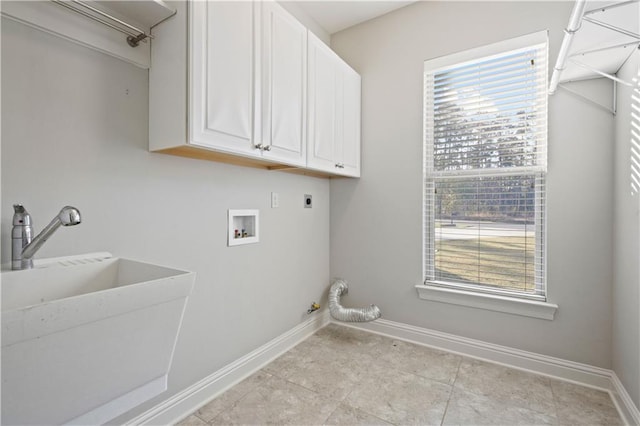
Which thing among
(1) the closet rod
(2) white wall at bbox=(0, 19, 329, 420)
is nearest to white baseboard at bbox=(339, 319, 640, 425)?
(2) white wall at bbox=(0, 19, 329, 420)

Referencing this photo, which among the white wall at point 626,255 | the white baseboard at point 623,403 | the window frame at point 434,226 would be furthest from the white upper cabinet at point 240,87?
the white baseboard at point 623,403

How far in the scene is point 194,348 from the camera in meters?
1.65

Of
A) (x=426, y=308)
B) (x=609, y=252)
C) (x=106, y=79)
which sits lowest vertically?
(x=426, y=308)

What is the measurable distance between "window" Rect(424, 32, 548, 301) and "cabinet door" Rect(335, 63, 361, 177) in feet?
1.92

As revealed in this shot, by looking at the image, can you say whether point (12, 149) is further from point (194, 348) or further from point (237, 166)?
point (194, 348)

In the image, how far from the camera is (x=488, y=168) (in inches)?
86.5

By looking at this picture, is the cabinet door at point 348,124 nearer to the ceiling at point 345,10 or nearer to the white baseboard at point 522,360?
the ceiling at point 345,10

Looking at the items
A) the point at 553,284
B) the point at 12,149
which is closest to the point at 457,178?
the point at 553,284

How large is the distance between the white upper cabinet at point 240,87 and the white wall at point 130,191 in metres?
0.13

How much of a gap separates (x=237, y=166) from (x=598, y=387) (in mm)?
2673

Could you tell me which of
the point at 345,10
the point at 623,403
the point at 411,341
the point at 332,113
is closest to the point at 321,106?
the point at 332,113

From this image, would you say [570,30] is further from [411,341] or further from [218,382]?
[218,382]

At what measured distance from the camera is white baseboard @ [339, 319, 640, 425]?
5.51 ft

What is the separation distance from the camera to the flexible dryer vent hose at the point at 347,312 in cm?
248
